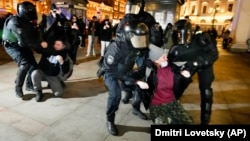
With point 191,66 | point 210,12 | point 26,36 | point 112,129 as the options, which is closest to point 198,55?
point 191,66

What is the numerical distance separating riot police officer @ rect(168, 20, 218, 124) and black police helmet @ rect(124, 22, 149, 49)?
23.3 inches

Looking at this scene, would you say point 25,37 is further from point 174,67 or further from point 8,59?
point 8,59

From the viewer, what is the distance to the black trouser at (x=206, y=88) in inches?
124

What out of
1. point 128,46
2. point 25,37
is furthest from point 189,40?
point 25,37

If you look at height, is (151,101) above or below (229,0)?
below

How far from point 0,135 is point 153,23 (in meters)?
3.46

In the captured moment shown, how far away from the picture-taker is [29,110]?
3848 mm

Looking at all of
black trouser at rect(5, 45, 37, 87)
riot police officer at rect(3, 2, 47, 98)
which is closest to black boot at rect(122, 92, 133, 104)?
riot police officer at rect(3, 2, 47, 98)

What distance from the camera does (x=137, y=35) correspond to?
2633 mm

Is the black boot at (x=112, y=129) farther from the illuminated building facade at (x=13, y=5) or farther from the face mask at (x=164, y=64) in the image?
the illuminated building facade at (x=13, y=5)

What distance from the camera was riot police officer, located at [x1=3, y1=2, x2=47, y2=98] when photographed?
3.97m

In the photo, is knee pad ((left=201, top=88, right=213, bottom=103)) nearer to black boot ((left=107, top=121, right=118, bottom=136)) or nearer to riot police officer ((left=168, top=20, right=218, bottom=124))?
riot police officer ((left=168, top=20, right=218, bottom=124))

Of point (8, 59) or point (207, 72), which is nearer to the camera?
point (207, 72)

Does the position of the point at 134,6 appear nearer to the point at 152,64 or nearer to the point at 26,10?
the point at 152,64
